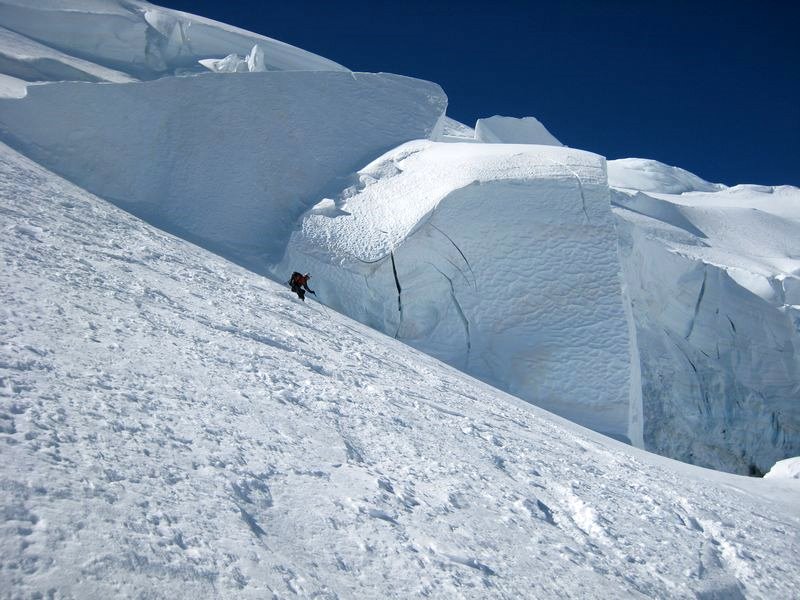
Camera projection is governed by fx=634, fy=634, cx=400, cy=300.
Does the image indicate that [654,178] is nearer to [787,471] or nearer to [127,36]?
[127,36]

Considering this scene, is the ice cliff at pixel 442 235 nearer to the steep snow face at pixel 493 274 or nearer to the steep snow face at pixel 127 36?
the steep snow face at pixel 493 274

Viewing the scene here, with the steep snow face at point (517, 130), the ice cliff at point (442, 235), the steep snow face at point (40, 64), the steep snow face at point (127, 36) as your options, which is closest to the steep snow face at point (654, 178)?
the steep snow face at point (517, 130)

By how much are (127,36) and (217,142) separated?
8.76m

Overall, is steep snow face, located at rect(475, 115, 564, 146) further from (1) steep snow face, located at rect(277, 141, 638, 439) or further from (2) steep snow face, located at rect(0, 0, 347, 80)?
(1) steep snow face, located at rect(277, 141, 638, 439)

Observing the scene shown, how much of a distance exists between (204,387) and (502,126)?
20650 millimetres

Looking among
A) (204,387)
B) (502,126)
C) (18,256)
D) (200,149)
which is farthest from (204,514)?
(502,126)

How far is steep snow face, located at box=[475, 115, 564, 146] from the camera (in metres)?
22.2

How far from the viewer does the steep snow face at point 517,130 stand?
72.7 feet

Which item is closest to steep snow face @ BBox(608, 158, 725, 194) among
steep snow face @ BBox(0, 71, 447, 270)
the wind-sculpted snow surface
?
steep snow face @ BBox(0, 71, 447, 270)

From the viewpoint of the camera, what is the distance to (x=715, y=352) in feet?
46.4

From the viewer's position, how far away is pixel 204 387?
3.87 metres

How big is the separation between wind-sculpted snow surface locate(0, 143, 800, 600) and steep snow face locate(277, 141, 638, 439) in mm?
3174

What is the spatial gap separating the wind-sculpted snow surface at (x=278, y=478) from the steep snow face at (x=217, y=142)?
4.13m

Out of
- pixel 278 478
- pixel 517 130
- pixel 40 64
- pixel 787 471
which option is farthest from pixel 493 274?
pixel 517 130
